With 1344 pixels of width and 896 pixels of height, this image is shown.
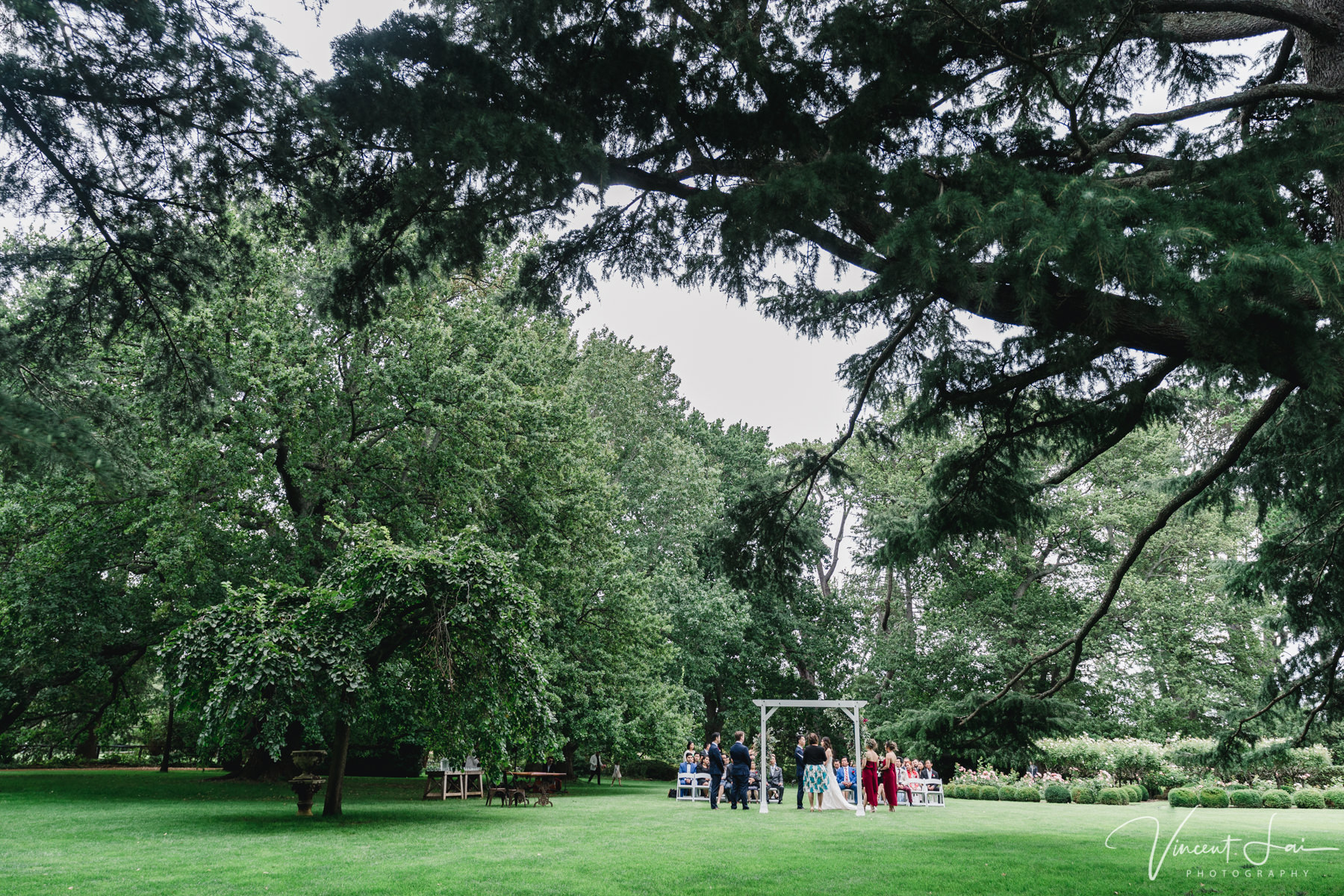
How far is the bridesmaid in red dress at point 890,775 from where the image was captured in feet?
55.4

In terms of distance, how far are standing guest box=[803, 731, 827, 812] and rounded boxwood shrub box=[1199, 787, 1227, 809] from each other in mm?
9490

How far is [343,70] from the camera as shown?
5180 millimetres

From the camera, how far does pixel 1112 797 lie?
2103 centimetres

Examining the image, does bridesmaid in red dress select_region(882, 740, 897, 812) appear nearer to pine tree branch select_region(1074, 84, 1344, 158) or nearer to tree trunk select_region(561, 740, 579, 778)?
tree trunk select_region(561, 740, 579, 778)

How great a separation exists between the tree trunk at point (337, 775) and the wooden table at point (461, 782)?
4.32m

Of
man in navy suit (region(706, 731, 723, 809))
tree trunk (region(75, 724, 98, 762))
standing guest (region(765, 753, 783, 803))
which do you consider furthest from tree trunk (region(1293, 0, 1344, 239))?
tree trunk (region(75, 724, 98, 762))

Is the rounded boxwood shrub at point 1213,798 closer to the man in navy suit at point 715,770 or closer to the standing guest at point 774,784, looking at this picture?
the standing guest at point 774,784

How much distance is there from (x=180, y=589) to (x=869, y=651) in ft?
81.2

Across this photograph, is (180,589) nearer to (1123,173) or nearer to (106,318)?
(106,318)

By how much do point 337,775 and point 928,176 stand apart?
39.7 ft

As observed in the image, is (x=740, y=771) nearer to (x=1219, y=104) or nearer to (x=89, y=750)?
(x=1219, y=104)

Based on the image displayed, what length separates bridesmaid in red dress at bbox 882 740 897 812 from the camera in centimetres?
1689

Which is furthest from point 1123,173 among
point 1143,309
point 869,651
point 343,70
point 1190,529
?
point 869,651

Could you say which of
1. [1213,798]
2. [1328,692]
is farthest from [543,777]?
[1213,798]
